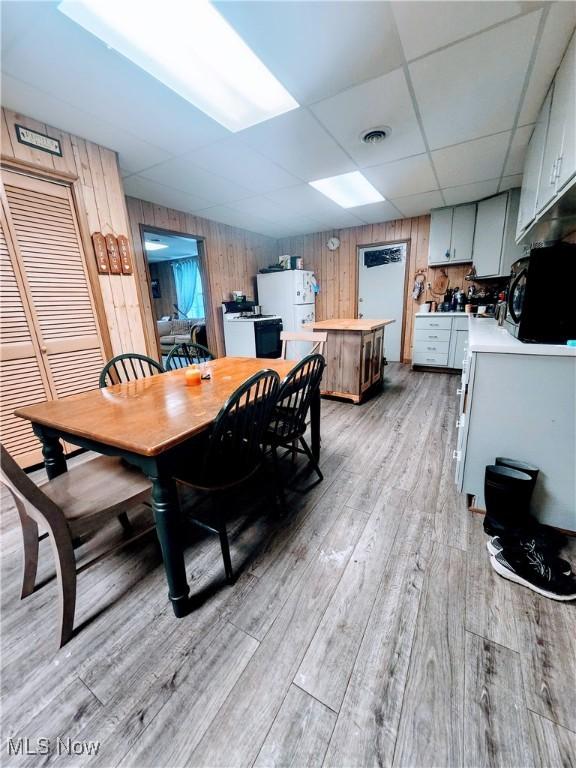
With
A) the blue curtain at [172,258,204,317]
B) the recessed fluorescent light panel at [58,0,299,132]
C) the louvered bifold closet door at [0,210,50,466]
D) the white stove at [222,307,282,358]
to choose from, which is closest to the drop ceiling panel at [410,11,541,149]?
the recessed fluorescent light panel at [58,0,299,132]

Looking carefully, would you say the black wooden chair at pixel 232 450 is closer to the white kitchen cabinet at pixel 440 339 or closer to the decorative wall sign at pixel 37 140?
the decorative wall sign at pixel 37 140

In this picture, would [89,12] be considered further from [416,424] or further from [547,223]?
[416,424]

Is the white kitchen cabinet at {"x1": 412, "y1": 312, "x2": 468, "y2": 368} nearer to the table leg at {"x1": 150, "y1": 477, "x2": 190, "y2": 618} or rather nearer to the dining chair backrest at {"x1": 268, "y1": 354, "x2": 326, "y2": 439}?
the dining chair backrest at {"x1": 268, "y1": 354, "x2": 326, "y2": 439}

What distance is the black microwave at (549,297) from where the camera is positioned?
143cm

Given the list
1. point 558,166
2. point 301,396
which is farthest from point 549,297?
point 301,396

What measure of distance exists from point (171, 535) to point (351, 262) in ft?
17.9

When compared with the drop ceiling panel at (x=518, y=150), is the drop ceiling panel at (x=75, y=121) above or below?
above

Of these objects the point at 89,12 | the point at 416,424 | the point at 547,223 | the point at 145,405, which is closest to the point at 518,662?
the point at 145,405

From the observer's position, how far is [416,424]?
2.85 metres

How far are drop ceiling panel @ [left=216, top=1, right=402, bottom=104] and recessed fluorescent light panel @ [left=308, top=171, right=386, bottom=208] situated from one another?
1473 millimetres

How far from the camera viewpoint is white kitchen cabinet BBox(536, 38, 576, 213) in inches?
57.9

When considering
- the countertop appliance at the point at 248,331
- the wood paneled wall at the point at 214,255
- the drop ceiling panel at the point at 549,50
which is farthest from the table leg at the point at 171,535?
the countertop appliance at the point at 248,331

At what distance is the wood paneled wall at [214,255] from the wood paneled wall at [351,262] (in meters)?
0.84

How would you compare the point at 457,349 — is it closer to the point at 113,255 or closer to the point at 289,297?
the point at 289,297
